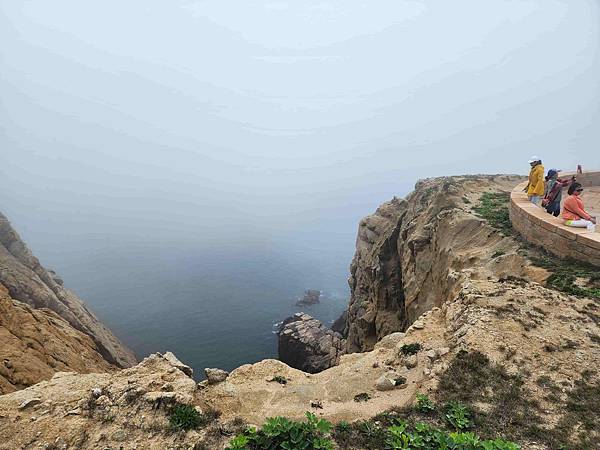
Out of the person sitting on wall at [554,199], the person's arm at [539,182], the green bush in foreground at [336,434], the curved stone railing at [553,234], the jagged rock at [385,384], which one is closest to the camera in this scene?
the green bush in foreground at [336,434]

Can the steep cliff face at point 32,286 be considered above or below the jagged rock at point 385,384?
below

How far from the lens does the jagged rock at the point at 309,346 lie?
146 ft

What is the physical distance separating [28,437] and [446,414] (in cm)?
1058

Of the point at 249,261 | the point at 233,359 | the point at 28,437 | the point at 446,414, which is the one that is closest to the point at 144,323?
the point at 233,359

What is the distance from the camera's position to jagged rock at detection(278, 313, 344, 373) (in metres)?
44.4

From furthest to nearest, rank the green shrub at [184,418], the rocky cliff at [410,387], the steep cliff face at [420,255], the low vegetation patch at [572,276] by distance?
1. the steep cliff face at [420,255]
2. the low vegetation patch at [572,276]
3. the green shrub at [184,418]
4. the rocky cliff at [410,387]

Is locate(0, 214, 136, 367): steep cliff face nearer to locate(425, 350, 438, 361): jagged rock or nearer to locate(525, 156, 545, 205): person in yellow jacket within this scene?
locate(425, 350, 438, 361): jagged rock

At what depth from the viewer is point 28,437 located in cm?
845

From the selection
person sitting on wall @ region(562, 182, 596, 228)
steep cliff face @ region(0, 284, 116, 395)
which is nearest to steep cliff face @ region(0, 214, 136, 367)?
steep cliff face @ region(0, 284, 116, 395)

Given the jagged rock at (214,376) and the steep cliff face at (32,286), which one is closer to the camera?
the jagged rock at (214,376)

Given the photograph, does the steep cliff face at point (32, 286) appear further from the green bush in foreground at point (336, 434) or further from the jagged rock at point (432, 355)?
the jagged rock at point (432, 355)

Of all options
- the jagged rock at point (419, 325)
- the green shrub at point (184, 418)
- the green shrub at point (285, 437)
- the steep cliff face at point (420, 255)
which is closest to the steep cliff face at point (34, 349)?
the green shrub at point (184, 418)

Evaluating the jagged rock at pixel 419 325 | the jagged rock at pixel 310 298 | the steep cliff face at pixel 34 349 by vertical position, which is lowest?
the jagged rock at pixel 310 298

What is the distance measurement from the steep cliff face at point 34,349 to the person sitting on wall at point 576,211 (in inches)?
1063
